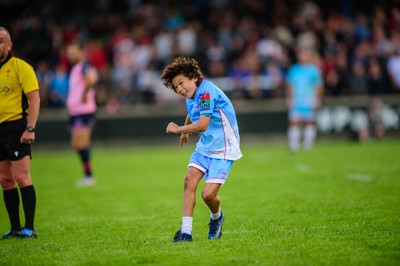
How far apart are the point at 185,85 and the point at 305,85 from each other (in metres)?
11.8

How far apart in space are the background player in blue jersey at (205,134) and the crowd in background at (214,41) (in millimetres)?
14399

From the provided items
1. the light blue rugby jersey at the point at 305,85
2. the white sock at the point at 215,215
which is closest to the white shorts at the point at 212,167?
the white sock at the point at 215,215

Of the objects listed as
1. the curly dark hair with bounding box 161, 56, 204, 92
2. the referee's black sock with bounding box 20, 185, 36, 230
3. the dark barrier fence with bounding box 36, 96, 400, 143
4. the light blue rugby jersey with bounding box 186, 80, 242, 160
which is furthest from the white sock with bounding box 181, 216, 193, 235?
the dark barrier fence with bounding box 36, 96, 400, 143

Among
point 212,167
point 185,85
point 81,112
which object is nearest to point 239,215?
point 212,167

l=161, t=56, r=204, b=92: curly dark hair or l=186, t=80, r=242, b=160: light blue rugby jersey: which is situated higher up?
l=161, t=56, r=204, b=92: curly dark hair

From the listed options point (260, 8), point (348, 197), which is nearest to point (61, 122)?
point (260, 8)

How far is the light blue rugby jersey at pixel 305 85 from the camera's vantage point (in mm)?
18062

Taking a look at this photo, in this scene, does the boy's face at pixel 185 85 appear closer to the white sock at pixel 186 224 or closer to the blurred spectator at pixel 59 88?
the white sock at pixel 186 224

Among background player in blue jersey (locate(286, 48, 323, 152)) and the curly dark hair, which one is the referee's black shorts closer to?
the curly dark hair

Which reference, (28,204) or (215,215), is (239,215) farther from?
(28,204)

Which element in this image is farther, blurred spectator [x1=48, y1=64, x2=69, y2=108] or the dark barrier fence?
the dark barrier fence

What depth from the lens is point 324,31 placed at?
22.9 metres

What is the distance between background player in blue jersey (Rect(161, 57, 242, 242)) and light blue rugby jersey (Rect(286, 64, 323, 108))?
1148 centimetres

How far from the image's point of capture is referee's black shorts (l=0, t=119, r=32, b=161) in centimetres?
753
